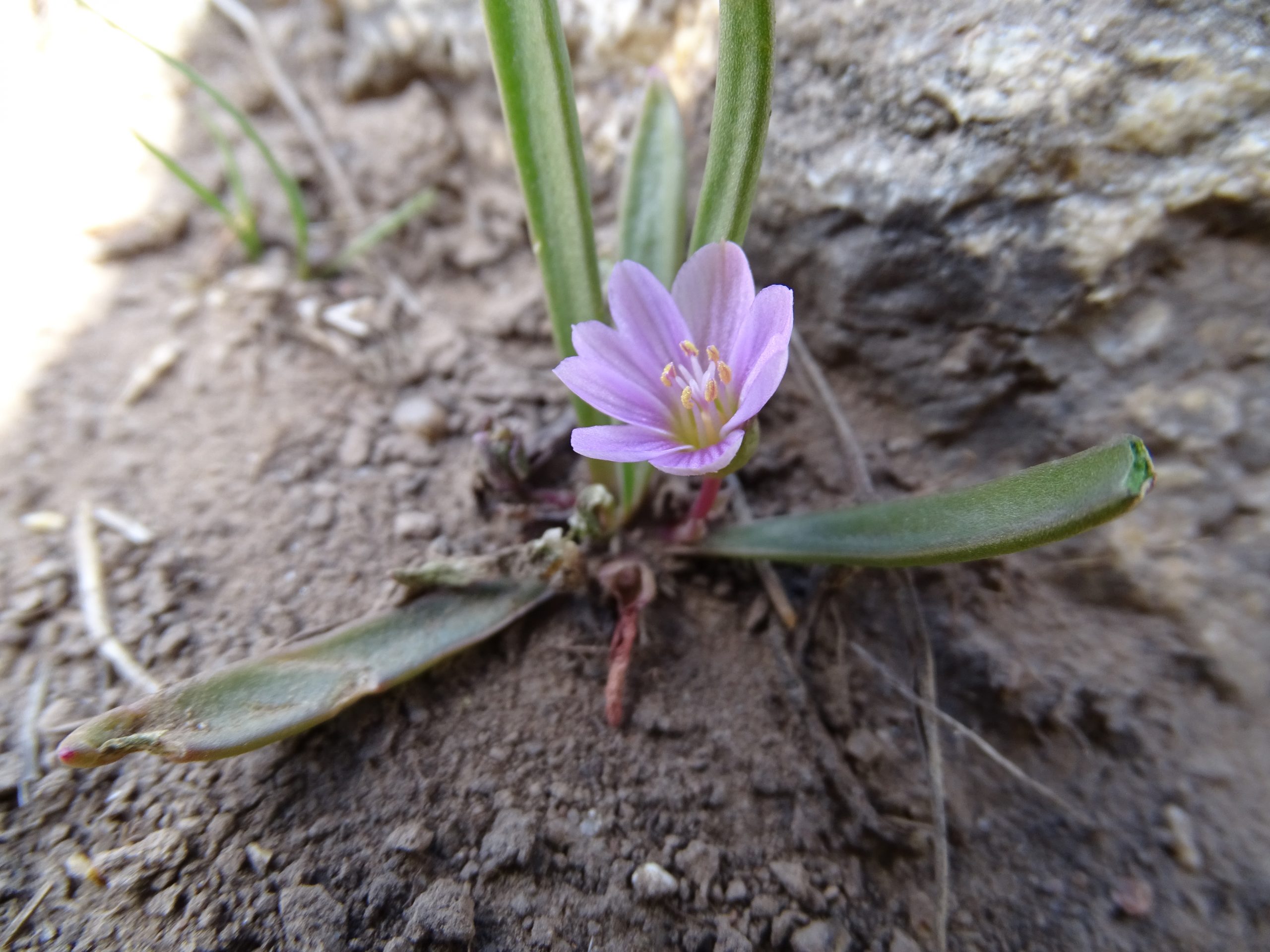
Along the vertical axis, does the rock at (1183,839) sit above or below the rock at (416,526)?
below

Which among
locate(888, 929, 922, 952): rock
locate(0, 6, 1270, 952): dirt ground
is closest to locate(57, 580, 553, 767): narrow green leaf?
locate(0, 6, 1270, 952): dirt ground

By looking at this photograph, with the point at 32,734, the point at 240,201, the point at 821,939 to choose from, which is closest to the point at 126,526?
the point at 32,734

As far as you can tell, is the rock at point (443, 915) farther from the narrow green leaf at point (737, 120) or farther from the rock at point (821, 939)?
the narrow green leaf at point (737, 120)

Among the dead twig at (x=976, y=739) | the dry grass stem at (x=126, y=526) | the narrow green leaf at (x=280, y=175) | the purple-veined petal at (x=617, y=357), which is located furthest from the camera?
the narrow green leaf at (x=280, y=175)

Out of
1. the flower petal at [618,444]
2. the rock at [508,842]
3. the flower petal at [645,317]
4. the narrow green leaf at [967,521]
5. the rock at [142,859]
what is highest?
the flower petal at [645,317]

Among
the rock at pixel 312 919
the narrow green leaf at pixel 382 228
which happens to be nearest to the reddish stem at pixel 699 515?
the rock at pixel 312 919

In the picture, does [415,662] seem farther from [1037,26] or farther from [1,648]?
[1037,26]
